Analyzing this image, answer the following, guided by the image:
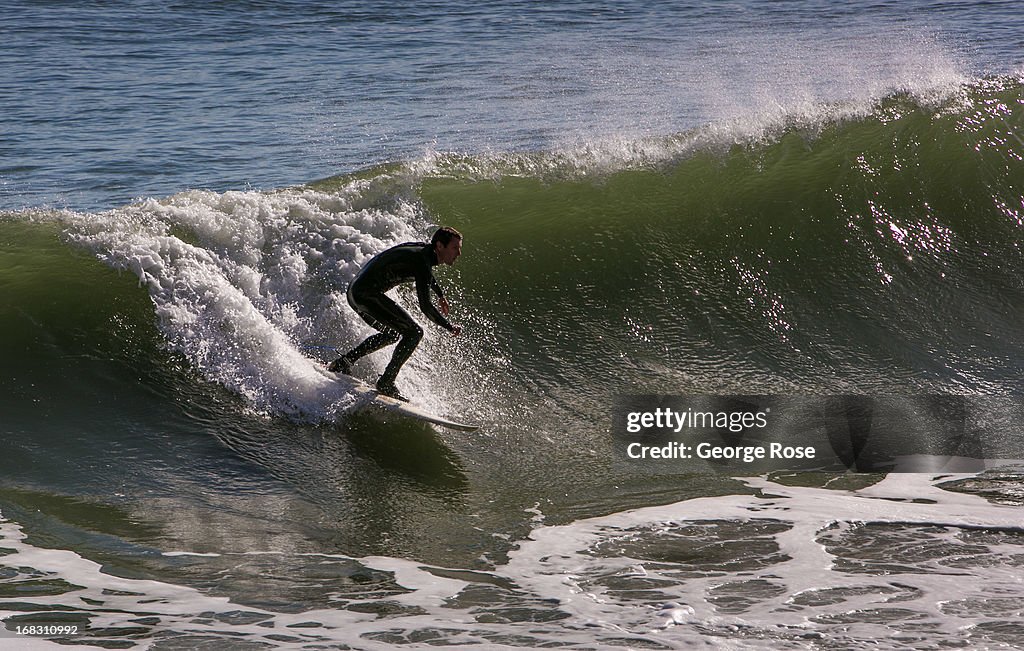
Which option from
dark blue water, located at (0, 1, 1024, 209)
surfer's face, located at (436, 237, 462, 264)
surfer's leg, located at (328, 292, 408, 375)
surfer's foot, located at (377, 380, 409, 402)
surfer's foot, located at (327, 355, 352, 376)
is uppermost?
dark blue water, located at (0, 1, 1024, 209)

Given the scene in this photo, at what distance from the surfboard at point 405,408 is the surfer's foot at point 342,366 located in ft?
0.51

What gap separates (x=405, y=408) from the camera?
24.4 ft

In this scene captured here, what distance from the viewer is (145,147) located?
14.2 meters

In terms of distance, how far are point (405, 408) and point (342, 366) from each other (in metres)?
0.63

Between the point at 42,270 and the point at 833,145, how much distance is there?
8268 mm

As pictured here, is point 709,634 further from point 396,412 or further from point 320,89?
point 320,89

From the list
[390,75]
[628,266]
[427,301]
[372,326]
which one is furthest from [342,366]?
[390,75]

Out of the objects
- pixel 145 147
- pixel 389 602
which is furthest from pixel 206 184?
pixel 389 602

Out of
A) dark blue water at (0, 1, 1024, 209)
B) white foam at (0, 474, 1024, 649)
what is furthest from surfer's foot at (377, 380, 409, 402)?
dark blue water at (0, 1, 1024, 209)

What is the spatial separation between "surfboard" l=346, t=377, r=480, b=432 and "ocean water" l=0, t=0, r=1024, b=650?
16 cm

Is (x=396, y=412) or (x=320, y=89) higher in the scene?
(x=320, y=89)

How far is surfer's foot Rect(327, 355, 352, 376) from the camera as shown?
7.68 m

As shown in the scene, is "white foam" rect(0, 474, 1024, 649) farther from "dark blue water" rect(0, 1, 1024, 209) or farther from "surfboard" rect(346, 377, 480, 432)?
"dark blue water" rect(0, 1, 1024, 209)

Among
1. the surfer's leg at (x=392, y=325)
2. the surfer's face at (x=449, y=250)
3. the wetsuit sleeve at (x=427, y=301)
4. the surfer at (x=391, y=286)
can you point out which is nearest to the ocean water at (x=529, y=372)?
the surfer's leg at (x=392, y=325)
